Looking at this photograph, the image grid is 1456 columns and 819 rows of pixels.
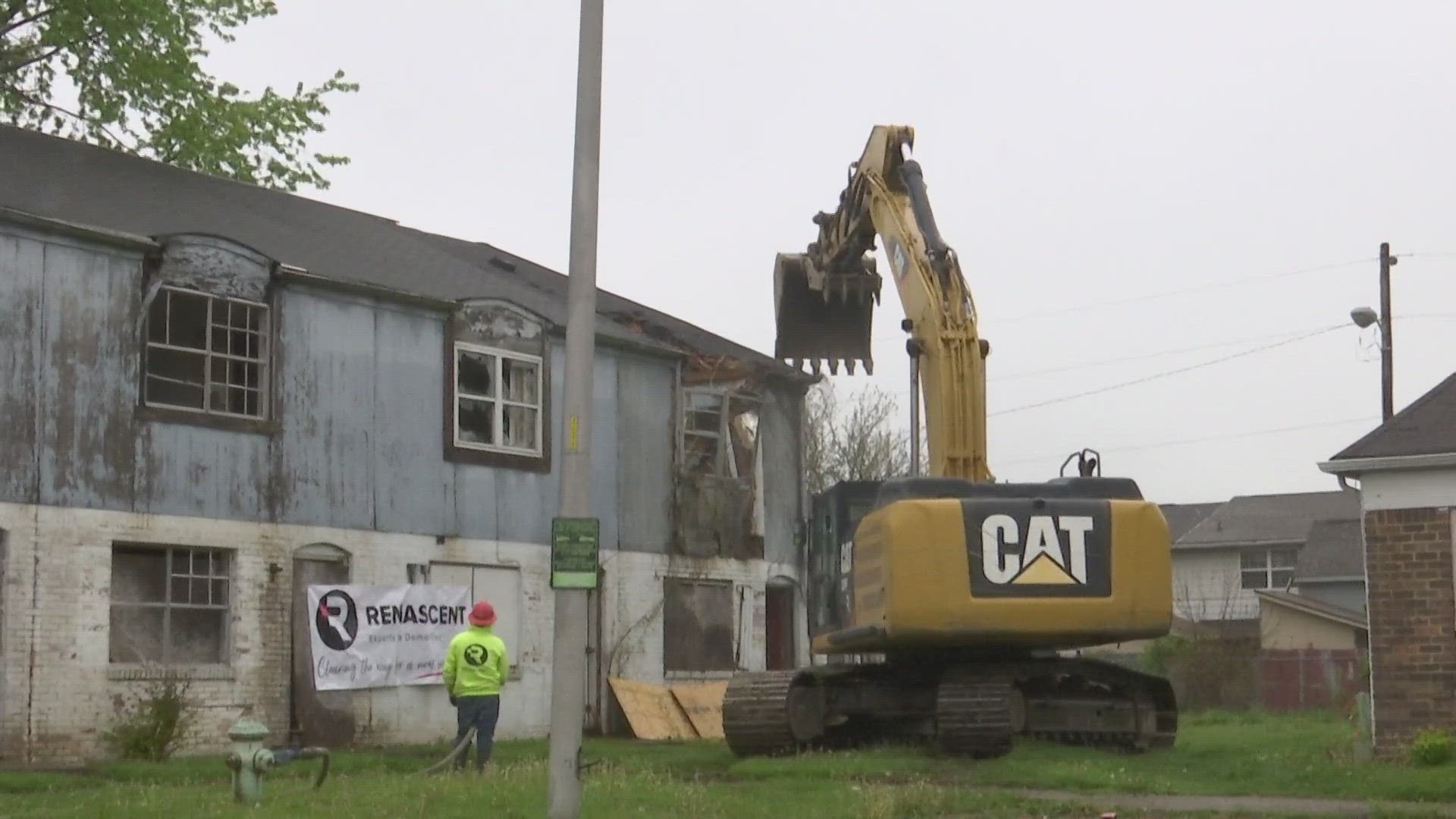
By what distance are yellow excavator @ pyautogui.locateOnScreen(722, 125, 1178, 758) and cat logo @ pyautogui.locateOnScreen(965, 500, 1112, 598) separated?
0.01m

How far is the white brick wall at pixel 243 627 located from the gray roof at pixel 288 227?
3124 mm

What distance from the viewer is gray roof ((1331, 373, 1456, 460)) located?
19188mm

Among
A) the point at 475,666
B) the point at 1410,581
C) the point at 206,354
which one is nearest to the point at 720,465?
the point at 206,354

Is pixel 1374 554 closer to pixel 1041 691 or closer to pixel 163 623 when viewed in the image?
pixel 1041 691

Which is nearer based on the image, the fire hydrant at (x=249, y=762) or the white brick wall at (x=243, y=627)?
the fire hydrant at (x=249, y=762)

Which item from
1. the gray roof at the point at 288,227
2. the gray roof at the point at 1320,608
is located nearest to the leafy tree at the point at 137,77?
the gray roof at the point at 288,227

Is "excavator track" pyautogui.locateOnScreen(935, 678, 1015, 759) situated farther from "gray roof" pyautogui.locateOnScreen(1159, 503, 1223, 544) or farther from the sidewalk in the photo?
"gray roof" pyautogui.locateOnScreen(1159, 503, 1223, 544)

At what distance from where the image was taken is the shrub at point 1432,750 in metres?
18.0

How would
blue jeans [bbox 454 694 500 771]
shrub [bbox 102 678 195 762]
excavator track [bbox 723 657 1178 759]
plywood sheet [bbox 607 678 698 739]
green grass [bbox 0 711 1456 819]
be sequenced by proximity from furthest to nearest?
plywood sheet [bbox 607 678 698 739], shrub [bbox 102 678 195 762], excavator track [bbox 723 657 1178 759], blue jeans [bbox 454 694 500 771], green grass [bbox 0 711 1456 819]

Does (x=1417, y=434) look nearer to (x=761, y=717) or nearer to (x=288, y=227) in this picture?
(x=761, y=717)

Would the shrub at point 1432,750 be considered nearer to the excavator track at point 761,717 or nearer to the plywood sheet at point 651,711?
the excavator track at point 761,717

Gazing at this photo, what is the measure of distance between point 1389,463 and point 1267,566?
137 ft

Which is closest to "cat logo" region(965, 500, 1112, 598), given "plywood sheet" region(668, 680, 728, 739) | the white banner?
the white banner

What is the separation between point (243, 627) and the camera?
23.2 metres
